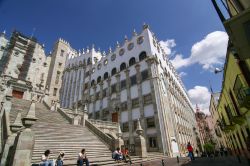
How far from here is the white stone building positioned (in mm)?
24495

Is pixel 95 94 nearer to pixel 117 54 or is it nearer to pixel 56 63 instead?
pixel 117 54

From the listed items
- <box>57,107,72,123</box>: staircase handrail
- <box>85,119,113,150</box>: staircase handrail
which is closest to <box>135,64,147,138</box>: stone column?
<box>85,119,113,150</box>: staircase handrail

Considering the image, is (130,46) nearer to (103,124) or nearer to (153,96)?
(153,96)

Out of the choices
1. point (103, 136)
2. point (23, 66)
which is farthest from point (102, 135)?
point (23, 66)

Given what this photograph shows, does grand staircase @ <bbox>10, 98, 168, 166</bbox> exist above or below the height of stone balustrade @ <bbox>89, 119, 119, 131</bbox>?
below

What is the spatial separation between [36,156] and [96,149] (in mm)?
5027

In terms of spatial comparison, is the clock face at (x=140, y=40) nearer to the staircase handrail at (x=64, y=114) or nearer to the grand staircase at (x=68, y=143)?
the staircase handrail at (x=64, y=114)

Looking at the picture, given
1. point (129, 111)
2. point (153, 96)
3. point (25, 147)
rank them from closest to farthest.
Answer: point (25, 147), point (153, 96), point (129, 111)

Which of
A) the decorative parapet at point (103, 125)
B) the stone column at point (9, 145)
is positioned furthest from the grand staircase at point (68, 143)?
the decorative parapet at point (103, 125)

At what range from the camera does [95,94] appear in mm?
36594

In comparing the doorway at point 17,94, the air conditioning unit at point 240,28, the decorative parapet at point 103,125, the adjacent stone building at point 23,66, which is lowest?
the air conditioning unit at point 240,28

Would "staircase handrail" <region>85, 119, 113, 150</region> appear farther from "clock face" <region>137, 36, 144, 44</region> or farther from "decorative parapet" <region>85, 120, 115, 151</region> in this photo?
"clock face" <region>137, 36, 144, 44</region>

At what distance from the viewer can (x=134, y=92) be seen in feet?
95.3

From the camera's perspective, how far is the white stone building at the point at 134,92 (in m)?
24.5
